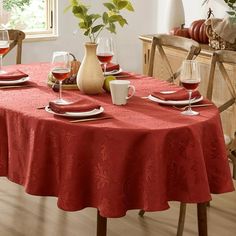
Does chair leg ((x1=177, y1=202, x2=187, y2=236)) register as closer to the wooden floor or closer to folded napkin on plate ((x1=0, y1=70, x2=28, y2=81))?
the wooden floor

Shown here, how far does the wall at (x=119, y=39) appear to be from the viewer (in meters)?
5.03

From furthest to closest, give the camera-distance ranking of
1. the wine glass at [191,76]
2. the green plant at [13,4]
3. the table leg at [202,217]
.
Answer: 1. the green plant at [13,4]
2. the table leg at [202,217]
3. the wine glass at [191,76]

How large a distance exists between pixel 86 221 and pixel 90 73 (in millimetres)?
900

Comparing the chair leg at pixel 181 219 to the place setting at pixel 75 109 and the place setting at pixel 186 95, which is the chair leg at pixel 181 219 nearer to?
the place setting at pixel 186 95

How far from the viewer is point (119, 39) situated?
17.9 ft

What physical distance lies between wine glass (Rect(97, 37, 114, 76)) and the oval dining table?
0.53m

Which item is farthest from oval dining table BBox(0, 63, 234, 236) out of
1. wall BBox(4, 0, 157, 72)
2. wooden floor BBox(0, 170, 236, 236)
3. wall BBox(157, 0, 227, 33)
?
wall BBox(4, 0, 157, 72)

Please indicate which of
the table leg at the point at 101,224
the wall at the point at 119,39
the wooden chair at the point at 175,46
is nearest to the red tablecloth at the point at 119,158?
the table leg at the point at 101,224

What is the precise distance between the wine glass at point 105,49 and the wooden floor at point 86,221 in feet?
2.88

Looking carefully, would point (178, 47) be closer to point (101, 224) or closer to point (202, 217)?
point (202, 217)

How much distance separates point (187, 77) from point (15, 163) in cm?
79

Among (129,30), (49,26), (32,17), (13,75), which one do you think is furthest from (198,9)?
(13,75)

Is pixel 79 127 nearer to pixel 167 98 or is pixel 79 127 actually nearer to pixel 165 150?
pixel 165 150

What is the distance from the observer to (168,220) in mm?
3246
